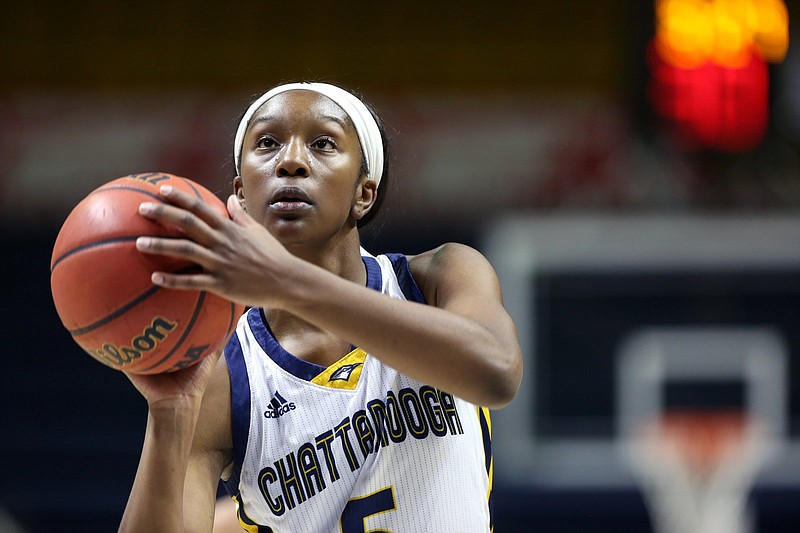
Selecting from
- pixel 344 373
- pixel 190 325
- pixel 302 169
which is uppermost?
pixel 302 169

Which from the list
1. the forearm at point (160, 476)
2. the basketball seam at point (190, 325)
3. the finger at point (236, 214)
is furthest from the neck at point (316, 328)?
the finger at point (236, 214)

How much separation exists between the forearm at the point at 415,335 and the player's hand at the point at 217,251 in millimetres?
63

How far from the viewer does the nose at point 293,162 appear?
3000 millimetres

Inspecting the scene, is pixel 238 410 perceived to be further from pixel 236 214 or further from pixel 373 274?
pixel 236 214

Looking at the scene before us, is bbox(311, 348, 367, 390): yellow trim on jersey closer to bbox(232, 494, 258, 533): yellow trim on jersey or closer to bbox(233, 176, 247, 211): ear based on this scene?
bbox(232, 494, 258, 533): yellow trim on jersey

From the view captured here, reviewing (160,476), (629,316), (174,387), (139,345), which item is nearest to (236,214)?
(139,345)

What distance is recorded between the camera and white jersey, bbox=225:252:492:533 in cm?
306

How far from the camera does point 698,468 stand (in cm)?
764

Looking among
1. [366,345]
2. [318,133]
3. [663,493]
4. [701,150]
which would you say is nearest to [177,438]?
[366,345]

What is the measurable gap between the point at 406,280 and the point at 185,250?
112cm

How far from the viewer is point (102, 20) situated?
1054 cm

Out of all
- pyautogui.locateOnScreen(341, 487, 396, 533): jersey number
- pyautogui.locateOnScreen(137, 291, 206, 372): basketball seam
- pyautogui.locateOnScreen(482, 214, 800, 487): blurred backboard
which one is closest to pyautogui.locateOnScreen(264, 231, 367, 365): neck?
pyautogui.locateOnScreen(341, 487, 396, 533): jersey number

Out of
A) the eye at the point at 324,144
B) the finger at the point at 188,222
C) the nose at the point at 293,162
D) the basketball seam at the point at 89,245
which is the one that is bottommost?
the finger at the point at 188,222

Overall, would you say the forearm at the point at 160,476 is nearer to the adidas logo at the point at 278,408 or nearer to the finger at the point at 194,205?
the adidas logo at the point at 278,408
